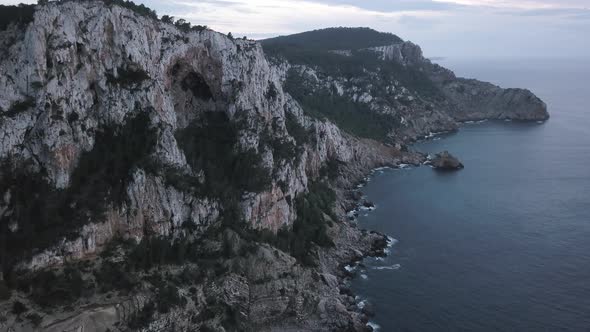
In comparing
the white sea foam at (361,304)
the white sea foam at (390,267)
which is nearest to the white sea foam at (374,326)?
the white sea foam at (361,304)

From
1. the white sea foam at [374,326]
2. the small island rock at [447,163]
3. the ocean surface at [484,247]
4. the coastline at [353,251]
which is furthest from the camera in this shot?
the small island rock at [447,163]

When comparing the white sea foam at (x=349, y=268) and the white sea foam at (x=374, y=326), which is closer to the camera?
the white sea foam at (x=374, y=326)

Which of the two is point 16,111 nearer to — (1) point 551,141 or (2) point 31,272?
(2) point 31,272

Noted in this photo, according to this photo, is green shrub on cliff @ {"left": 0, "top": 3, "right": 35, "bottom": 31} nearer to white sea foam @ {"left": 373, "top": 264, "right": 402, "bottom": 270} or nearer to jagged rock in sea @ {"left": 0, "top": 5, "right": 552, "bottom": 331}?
jagged rock in sea @ {"left": 0, "top": 5, "right": 552, "bottom": 331}

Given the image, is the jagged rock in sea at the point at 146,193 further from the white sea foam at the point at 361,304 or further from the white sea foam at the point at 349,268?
the white sea foam at the point at 361,304

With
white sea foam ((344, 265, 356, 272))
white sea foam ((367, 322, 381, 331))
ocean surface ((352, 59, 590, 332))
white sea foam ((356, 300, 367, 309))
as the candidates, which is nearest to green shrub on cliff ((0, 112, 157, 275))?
white sea foam ((356, 300, 367, 309))

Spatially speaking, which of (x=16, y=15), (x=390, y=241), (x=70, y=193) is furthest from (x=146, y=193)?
(x=390, y=241)
